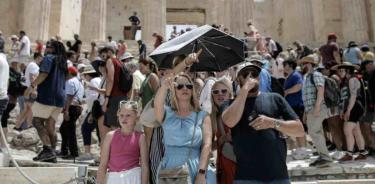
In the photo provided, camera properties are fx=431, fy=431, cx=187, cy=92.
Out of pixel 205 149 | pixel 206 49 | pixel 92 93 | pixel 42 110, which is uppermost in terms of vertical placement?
pixel 206 49

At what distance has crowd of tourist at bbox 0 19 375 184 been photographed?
3824 mm

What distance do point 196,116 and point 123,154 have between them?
2.70 ft

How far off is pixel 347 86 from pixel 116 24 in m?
30.2

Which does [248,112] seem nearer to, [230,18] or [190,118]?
[190,118]

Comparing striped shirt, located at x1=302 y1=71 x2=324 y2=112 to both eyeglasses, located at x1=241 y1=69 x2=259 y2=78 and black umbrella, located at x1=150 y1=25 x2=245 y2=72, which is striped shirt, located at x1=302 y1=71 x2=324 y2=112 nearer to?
black umbrella, located at x1=150 y1=25 x2=245 y2=72

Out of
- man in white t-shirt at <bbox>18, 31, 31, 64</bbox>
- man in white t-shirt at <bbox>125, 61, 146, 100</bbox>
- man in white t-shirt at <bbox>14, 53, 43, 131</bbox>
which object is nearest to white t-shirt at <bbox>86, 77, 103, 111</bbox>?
man in white t-shirt at <bbox>125, 61, 146, 100</bbox>

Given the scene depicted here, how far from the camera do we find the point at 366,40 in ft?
74.9

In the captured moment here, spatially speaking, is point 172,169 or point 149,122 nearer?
point 172,169

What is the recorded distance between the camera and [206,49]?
18.1 feet

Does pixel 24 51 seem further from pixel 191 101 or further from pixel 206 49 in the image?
pixel 191 101

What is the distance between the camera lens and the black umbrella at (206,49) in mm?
5195

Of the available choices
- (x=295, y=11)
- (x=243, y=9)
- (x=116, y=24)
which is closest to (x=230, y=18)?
(x=243, y=9)

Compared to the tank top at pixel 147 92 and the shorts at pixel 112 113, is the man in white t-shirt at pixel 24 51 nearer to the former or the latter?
the shorts at pixel 112 113

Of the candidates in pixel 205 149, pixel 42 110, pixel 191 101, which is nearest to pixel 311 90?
pixel 191 101
